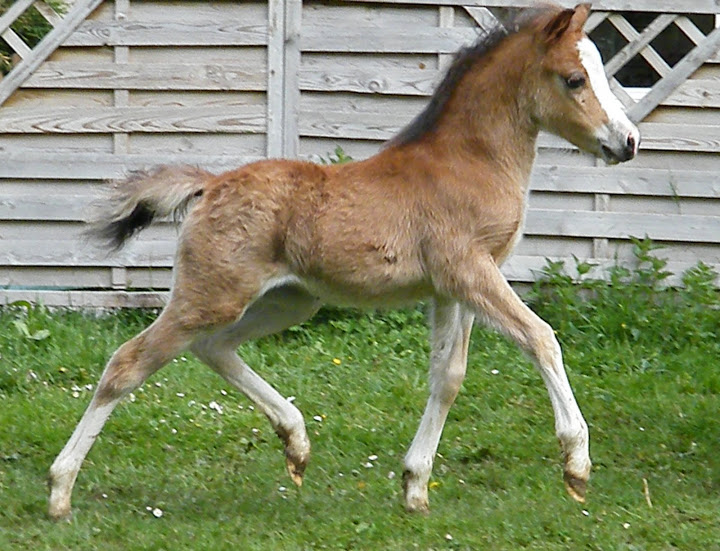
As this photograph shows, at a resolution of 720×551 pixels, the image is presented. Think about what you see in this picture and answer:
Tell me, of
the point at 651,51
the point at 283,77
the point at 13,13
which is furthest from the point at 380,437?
the point at 13,13

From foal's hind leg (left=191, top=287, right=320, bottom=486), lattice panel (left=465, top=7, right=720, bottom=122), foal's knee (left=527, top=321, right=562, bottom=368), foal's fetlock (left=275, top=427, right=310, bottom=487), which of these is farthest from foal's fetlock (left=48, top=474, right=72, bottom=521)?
lattice panel (left=465, top=7, right=720, bottom=122)

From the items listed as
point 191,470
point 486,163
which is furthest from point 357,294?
point 191,470

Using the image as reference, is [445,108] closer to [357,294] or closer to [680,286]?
[357,294]

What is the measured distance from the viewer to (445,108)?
17.6ft

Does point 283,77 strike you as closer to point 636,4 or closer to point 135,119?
point 135,119

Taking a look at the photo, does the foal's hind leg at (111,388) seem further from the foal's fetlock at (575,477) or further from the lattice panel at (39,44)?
the lattice panel at (39,44)

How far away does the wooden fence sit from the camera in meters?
7.92

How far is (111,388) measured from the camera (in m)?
5.10

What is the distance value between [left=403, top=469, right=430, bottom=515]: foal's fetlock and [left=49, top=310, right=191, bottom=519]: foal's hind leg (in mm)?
1135

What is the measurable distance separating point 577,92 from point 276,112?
3.22m

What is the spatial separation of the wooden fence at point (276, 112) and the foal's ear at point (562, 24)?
274 cm

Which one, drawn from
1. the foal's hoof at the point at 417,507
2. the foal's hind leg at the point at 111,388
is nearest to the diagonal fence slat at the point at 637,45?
the foal's hoof at the point at 417,507

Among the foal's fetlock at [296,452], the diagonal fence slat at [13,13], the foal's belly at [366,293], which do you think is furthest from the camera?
the diagonal fence slat at [13,13]

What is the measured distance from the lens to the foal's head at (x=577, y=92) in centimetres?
509
